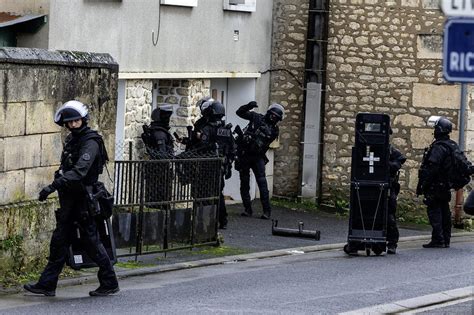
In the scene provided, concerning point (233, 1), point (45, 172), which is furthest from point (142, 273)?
point (233, 1)

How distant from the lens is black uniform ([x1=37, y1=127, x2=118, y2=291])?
42.4 feet

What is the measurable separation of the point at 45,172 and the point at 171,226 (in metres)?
2.26

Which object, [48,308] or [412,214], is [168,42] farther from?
[48,308]

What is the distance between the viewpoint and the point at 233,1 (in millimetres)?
23609

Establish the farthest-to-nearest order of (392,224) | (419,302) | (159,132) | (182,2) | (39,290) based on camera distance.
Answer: (182,2)
(159,132)
(392,224)
(419,302)
(39,290)

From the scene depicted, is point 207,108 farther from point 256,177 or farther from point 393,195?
point 393,195

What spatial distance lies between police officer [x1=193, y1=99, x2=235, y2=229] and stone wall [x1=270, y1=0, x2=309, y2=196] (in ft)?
16.1

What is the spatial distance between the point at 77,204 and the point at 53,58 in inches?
83.4

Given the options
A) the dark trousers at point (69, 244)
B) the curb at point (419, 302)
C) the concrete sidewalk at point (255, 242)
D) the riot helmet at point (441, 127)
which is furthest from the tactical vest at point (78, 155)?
the riot helmet at point (441, 127)

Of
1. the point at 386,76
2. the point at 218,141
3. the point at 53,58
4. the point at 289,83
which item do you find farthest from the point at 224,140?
the point at 53,58

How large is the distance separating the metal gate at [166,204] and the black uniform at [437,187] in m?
3.39

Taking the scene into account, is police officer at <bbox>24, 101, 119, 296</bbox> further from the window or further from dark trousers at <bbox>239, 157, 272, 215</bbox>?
the window

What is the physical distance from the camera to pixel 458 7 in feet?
31.6

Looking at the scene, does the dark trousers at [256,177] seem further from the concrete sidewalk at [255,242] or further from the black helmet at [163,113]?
the black helmet at [163,113]
